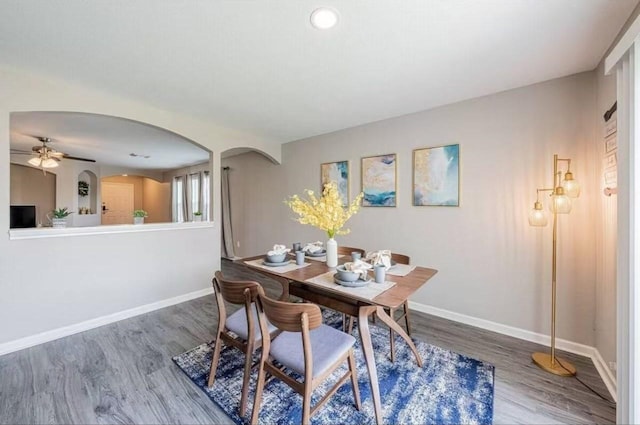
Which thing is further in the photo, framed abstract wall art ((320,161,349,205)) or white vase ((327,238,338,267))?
framed abstract wall art ((320,161,349,205))

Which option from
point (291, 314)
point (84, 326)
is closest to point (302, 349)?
point (291, 314)

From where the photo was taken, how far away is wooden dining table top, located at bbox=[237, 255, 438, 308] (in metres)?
1.44

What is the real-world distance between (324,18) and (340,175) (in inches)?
93.7

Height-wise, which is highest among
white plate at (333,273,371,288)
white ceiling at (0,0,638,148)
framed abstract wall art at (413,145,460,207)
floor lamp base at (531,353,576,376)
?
white ceiling at (0,0,638,148)

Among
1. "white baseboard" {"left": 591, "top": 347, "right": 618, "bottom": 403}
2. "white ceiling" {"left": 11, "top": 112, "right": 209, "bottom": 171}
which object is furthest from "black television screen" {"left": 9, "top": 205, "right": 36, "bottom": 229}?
"white baseboard" {"left": 591, "top": 347, "right": 618, "bottom": 403}

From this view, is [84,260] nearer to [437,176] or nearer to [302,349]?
[302,349]

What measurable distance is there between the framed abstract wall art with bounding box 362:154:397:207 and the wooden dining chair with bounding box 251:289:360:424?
213 centimetres

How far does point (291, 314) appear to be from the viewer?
1268 mm

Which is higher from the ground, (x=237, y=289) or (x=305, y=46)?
(x=305, y=46)

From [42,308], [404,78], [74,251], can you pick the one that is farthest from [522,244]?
[42,308]

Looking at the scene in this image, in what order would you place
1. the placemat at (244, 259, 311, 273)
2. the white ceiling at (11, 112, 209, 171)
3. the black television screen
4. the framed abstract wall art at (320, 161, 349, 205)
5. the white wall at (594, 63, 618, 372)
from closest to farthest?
the white wall at (594, 63, 618, 372)
the placemat at (244, 259, 311, 273)
the white ceiling at (11, 112, 209, 171)
the framed abstract wall art at (320, 161, 349, 205)
the black television screen

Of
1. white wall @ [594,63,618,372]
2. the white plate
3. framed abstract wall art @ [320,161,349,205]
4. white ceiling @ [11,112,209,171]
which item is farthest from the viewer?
framed abstract wall art @ [320,161,349,205]

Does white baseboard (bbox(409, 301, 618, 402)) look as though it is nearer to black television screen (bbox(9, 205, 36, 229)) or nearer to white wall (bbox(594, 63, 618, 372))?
white wall (bbox(594, 63, 618, 372))

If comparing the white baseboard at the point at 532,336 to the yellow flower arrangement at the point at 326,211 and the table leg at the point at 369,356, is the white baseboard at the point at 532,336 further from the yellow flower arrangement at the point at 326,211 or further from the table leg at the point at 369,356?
the yellow flower arrangement at the point at 326,211
